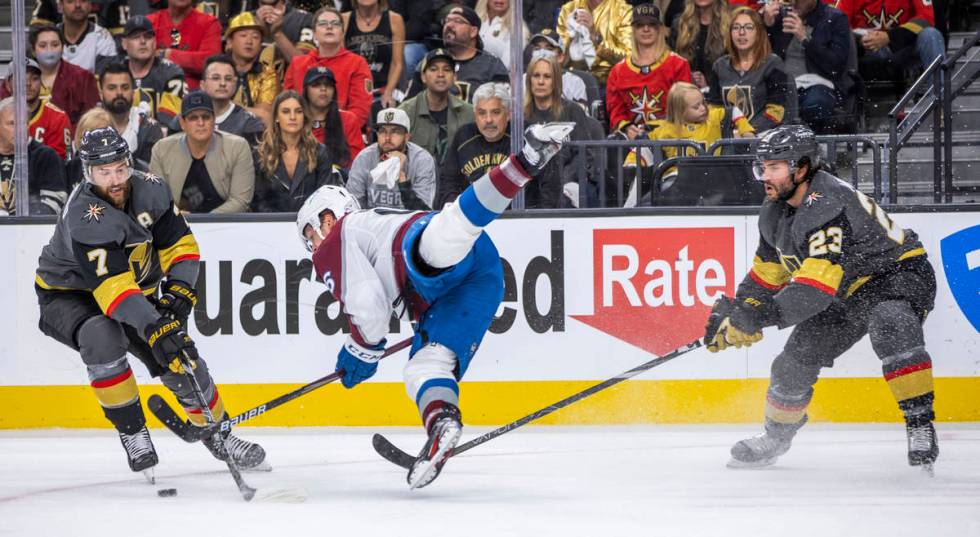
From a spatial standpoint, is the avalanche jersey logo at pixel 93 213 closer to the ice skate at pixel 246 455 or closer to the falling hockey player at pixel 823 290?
the ice skate at pixel 246 455

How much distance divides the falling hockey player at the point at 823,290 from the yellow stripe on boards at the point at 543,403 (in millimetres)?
1014

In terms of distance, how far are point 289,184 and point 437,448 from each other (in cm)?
212

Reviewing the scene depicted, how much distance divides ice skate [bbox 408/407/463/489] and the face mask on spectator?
9.66ft

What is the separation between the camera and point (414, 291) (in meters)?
4.18

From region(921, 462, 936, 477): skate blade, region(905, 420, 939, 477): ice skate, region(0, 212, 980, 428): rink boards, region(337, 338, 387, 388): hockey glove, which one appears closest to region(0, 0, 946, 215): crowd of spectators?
region(0, 212, 980, 428): rink boards

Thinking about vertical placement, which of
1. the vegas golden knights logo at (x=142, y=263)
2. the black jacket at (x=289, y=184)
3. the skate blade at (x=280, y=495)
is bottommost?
the skate blade at (x=280, y=495)

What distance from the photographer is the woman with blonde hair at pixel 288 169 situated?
5602 mm

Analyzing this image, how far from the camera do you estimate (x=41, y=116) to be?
571 cm

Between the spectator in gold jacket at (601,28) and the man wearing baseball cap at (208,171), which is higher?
the spectator in gold jacket at (601,28)

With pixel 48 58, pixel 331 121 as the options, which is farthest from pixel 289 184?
pixel 48 58

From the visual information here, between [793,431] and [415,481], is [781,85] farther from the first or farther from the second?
[415,481]

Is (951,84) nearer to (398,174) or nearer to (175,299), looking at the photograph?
(398,174)

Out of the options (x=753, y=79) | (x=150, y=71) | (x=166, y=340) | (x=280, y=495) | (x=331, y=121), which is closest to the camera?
(x=280, y=495)

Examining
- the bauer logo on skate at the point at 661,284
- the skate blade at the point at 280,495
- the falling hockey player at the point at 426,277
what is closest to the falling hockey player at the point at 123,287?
the skate blade at the point at 280,495
